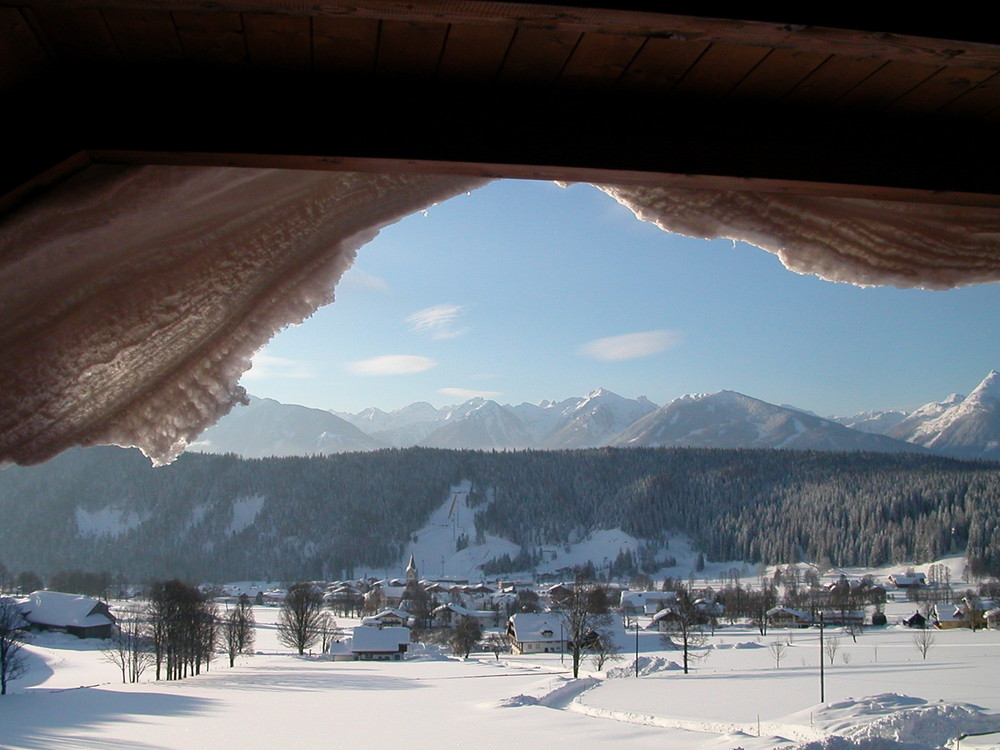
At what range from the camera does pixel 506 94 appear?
5.25ft

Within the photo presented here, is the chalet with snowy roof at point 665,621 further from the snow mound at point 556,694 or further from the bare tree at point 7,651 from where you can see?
the bare tree at point 7,651

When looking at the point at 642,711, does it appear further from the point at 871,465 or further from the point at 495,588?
the point at 871,465

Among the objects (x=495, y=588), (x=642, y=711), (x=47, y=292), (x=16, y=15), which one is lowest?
(x=495, y=588)

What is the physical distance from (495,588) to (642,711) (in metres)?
64.4

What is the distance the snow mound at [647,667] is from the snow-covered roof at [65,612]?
35822 mm

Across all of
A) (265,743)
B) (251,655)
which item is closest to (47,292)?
(265,743)

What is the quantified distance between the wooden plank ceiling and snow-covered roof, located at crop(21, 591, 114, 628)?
2294 inches

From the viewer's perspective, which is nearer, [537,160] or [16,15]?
[16,15]

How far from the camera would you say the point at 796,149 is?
1718mm

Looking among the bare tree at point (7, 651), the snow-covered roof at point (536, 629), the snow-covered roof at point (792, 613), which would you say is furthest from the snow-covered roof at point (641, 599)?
the bare tree at point (7, 651)

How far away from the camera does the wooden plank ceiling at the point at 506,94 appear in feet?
4.35

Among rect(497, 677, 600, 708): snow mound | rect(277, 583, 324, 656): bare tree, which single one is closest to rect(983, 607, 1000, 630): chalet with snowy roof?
rect(497, 677, 600, 708): snow mound

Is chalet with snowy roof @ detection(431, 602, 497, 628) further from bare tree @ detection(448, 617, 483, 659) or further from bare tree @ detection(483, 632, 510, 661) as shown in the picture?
bare tree @ detection(448, 617, 483, 659)

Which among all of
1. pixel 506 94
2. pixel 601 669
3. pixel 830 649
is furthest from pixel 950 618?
pixel 506 94
